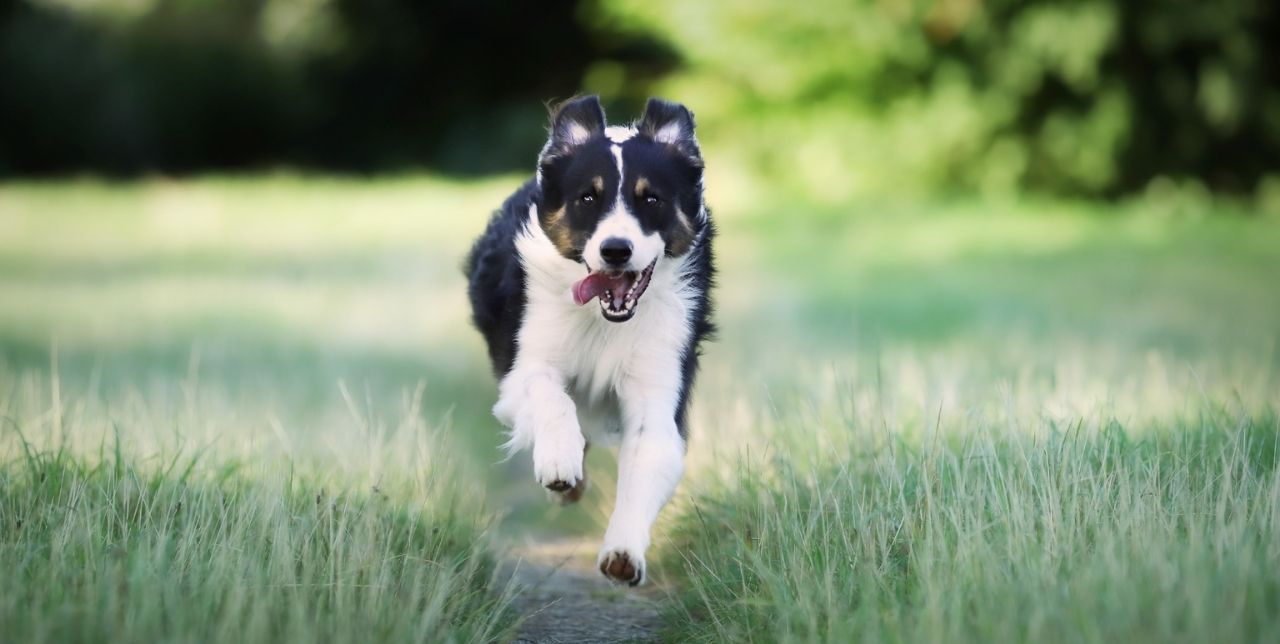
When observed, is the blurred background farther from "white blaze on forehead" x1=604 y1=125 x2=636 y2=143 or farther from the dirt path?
"white blaze on forehead" x1=604 y1=125 x2=636 y2=143

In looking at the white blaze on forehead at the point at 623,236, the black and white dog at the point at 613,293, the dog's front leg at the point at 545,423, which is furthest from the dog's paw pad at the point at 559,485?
the white blaze on forehead at the point at 623,236

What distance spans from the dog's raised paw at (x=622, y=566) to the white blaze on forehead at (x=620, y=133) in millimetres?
1729

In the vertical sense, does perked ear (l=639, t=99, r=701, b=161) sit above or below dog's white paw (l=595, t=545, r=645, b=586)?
above

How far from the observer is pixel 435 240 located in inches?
657

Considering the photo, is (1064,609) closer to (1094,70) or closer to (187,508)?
(187,508)

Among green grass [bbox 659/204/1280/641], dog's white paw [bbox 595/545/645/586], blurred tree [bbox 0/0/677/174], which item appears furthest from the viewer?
blurred tree [bbox 0/0/677/174]

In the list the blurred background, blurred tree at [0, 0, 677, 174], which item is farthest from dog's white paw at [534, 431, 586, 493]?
blurred tree at [0, 0, 677, 174]

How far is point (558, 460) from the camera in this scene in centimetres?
429

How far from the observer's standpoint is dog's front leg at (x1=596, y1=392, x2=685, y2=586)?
411 centimetres

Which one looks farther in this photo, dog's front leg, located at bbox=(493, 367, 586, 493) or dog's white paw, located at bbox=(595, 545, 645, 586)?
dog's front leg, located at bbox=(493, 367, 586, 493)

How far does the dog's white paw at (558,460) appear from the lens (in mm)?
→ 4273

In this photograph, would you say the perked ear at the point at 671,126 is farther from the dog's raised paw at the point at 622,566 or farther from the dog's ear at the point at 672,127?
the dog's raised paw at the point at 622,566

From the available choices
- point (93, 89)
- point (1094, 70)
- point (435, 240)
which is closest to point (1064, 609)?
point (435, 240)

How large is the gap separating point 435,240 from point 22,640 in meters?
13.6
